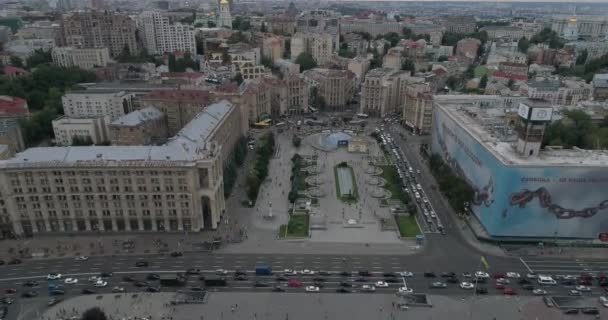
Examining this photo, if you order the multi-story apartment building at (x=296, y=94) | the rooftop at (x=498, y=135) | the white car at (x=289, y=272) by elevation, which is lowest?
the white car at (x=289, y=272)

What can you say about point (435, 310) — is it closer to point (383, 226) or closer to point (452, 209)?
point (383, 226)

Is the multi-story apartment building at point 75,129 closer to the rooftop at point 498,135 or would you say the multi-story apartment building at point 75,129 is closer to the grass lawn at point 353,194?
the grass lawn at point 353,194

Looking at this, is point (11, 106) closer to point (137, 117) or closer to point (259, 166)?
point (137, 117)

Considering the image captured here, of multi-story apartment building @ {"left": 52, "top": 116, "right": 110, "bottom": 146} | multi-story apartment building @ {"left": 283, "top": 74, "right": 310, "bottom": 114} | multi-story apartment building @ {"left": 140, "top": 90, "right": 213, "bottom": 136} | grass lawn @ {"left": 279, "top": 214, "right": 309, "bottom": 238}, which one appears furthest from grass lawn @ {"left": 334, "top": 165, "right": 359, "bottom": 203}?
multi-story apartment building @ {"left": 52, "top": 116, "right": 110, "bottom": 146}

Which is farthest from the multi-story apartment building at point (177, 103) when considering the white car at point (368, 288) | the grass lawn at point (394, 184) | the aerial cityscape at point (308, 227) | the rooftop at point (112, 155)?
the white car at point (368, 288)

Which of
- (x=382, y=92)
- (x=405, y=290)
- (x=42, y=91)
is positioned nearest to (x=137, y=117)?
(x=42, y=91)

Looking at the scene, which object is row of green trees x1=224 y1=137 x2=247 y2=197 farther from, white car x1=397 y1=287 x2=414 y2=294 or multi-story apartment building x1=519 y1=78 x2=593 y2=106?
multi-story apartment building x1=519 y1=78 x2=593 y2=106

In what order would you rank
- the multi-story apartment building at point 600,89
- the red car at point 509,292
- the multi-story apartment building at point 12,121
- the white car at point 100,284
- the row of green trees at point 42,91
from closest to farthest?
the red car at point 509,292, the white car at point 100,284, the multi-story apartment building at point 12,121, the row of green trees at point 42,91, the multi-story apartment building at point 600,89
